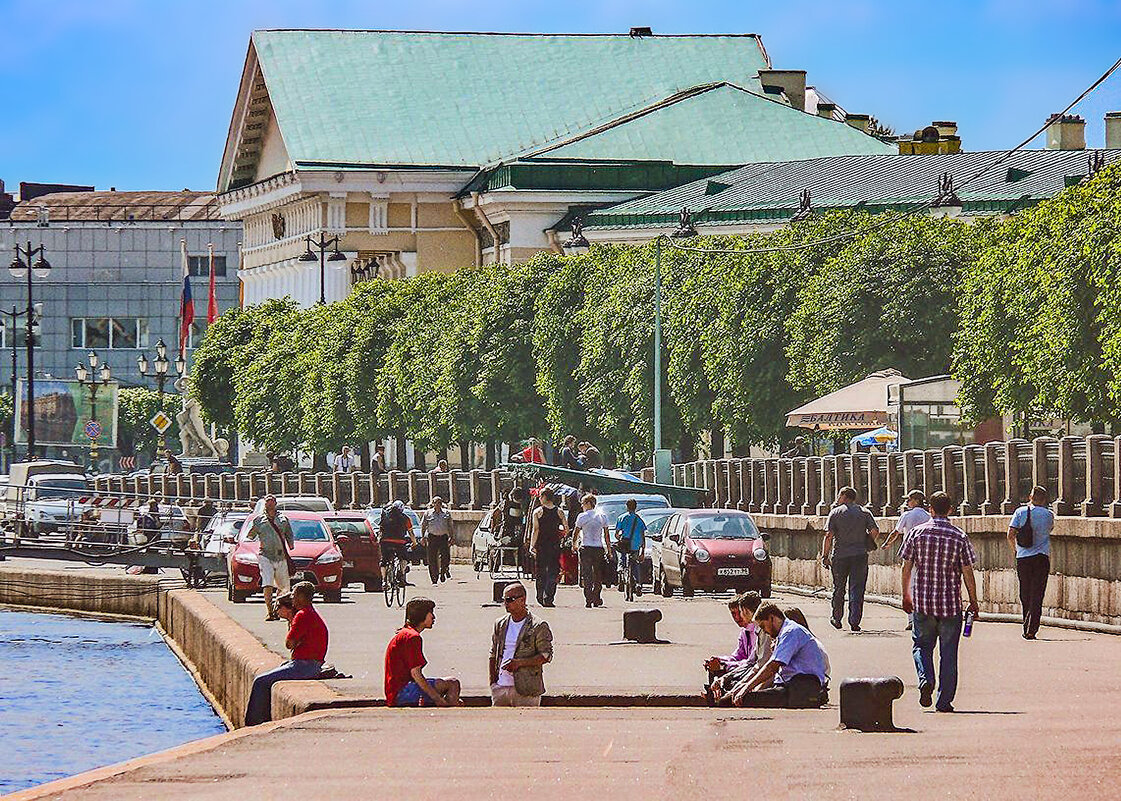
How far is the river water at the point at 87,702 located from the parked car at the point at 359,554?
3.99m

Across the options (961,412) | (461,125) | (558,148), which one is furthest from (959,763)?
(461,125)

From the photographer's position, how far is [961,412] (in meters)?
60.5

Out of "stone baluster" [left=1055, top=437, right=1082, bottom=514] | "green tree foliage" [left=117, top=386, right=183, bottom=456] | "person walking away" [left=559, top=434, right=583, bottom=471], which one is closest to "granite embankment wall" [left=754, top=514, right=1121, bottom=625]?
"stone baluster" [left=1055, top=437, right=1082, bottom=514]

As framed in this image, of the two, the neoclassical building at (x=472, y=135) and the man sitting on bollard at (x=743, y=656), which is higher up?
the neoclassical building at (x=472, y=135)

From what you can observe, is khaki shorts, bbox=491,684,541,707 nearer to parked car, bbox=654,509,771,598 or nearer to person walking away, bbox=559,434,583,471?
parked car, bbox=654,509,771,598

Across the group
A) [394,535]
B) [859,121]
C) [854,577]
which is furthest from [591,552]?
[859,121]

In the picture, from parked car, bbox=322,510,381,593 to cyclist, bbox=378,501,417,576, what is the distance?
301 cm

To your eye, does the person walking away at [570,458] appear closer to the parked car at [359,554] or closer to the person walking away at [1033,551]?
the parked car at [359,554]

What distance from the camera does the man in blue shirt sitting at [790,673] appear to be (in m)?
23.4

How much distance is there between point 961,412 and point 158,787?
44.0 m

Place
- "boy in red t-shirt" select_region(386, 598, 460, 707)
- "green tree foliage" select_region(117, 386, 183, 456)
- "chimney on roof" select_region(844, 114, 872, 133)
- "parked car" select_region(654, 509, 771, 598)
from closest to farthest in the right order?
"boy in red t-shirt" select_region(386, 598, 460, 707) → "parked car" select_region(654, 509, 771, 598) → "chimney on roof" select_region(844, 114, 872, 133) → "green tree foliage" select_region(117, 386, 183, 456)

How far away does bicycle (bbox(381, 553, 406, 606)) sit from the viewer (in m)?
47.3

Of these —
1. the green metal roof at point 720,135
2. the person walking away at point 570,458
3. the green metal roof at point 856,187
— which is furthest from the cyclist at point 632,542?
the green metal roof at point 720,135

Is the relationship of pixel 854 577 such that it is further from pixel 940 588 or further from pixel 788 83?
pixel 788 83
